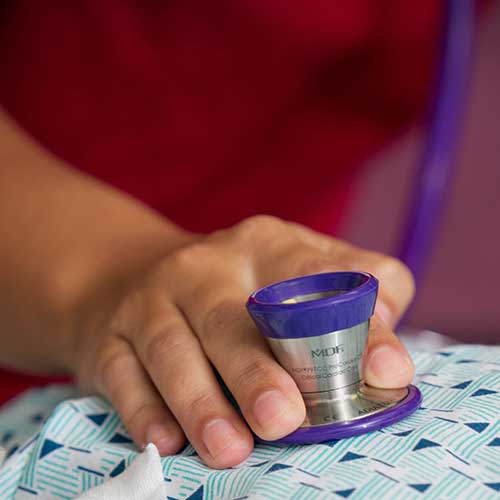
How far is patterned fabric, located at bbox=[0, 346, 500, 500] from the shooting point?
1.45ft

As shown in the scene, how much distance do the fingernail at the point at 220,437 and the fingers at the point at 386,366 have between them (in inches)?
3.7

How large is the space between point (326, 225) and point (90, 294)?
0.73 meters

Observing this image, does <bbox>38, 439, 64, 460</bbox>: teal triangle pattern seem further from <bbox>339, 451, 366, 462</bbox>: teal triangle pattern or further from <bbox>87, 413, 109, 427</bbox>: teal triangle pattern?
<bbox>339, 451, 366, 462</bbox>: teal triangle pattern

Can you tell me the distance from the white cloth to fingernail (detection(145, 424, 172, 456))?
85 mm

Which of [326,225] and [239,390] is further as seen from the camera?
[326,225]

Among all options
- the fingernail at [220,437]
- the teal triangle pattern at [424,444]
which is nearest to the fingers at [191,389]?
the fingernail at [220,437]

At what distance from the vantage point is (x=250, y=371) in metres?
0.53

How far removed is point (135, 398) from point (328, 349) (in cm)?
17

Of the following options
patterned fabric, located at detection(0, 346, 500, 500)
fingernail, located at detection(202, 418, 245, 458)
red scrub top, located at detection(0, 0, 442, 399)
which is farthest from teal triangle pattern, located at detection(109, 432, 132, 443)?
red scrub top, located at detection(0, 0, 442, 399)

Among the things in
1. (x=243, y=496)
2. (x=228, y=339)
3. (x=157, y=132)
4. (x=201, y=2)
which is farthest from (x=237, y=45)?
(x=243, y=496)

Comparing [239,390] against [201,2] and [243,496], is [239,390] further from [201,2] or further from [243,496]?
[201,2]

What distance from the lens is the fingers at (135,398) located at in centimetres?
57

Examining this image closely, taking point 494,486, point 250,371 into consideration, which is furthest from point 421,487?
point 250,371

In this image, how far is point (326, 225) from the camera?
1.45 m
